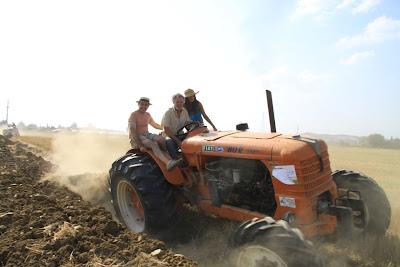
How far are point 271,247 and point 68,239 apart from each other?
8.18 ft

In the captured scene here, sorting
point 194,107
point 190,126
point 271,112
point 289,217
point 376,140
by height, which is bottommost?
point 376,140

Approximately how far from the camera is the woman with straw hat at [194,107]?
331 inches

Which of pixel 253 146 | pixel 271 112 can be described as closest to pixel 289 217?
pixel 253 146

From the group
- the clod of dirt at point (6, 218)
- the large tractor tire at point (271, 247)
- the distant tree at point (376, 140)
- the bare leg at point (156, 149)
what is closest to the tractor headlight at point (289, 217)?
the large tractor tire at point (271, 247)

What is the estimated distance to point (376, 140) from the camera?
204ft

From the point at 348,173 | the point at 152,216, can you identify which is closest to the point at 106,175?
the point at 152,216

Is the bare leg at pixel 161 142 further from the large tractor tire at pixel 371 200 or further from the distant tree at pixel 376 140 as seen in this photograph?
the distant tree at pixel 376 140

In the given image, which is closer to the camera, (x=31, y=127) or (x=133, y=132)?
(x=133, y=132)

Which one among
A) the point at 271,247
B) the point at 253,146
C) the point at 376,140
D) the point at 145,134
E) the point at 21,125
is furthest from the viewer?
the point at 21,125

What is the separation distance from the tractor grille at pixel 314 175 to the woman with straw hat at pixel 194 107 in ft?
10.1

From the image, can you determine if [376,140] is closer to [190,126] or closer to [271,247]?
[190,126]

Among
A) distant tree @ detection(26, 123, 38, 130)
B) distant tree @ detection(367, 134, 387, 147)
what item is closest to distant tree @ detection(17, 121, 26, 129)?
distant tree @ detection(26, 123, 38, 130)

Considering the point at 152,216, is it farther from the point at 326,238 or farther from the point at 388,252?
the point at 388,252

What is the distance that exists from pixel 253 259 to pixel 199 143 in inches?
89.5
